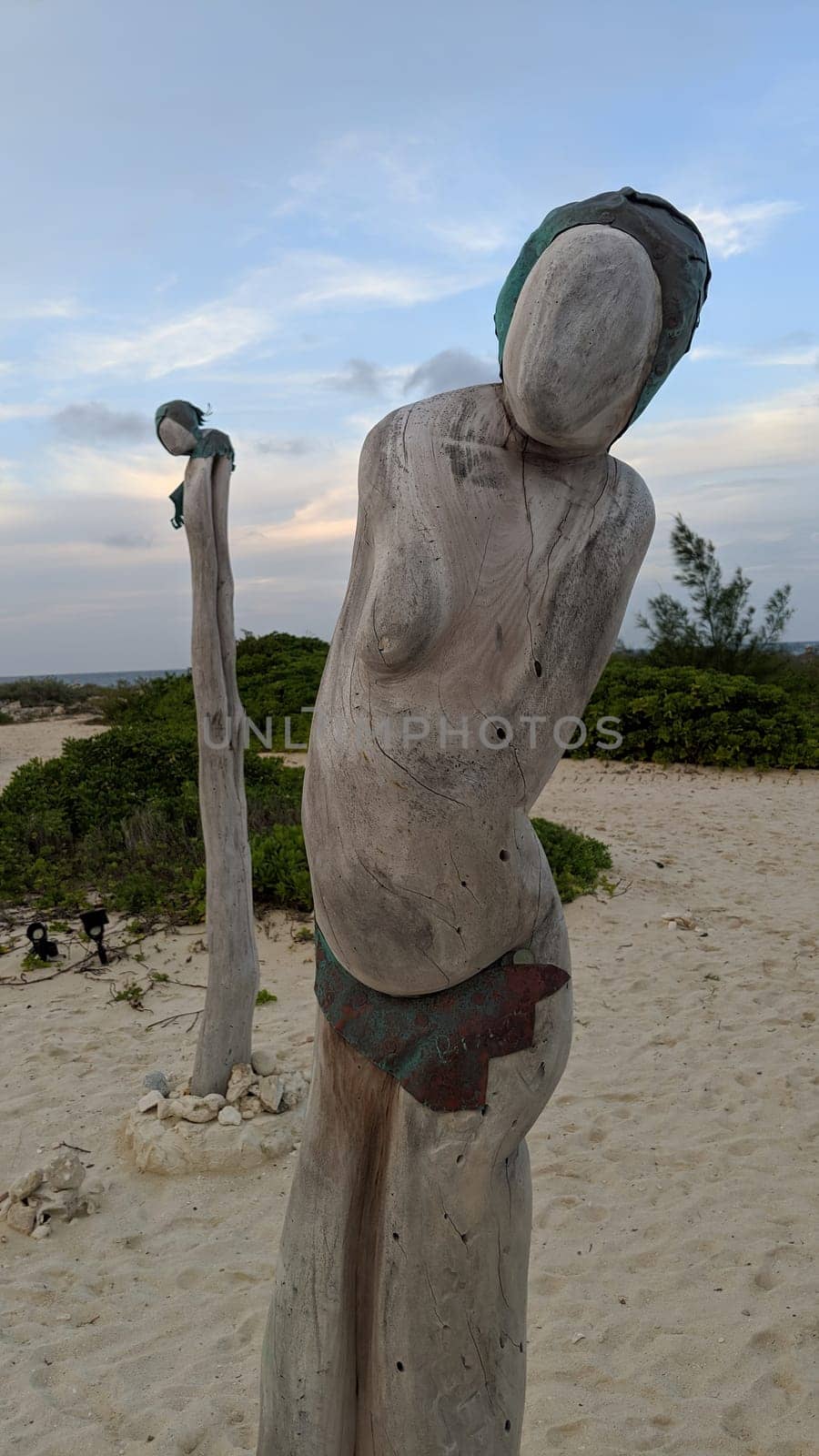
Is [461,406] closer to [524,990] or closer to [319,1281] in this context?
[524,990]

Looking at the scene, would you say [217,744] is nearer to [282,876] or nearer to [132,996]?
[132,996]

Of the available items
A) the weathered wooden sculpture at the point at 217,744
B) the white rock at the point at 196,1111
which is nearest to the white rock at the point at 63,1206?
the white rock at the point at 196,1111

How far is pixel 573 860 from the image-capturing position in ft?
23.5

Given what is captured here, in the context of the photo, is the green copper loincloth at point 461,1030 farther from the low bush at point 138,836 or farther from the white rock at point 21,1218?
the low bush at point 138,836

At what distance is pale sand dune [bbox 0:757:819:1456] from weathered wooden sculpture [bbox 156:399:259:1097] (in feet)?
1.81

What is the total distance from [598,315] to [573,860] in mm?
6283

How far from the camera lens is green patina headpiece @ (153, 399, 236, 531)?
3523 mm

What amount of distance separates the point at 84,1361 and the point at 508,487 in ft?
8.56

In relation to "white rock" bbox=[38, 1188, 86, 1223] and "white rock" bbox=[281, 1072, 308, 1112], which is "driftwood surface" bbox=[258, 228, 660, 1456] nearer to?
"white rock" bbox=[38, 1188, 86, 1223]

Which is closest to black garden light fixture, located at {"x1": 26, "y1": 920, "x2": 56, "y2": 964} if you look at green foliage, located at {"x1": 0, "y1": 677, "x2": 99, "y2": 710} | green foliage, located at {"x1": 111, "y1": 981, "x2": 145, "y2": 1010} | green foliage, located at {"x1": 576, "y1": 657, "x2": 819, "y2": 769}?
green foliage, located at {"x1": 111, "y1": 981, "x2": 145, "y2": 1010}

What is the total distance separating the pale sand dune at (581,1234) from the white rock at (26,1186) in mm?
118

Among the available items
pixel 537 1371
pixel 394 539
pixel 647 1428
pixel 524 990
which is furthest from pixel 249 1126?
A: pixel 394 539

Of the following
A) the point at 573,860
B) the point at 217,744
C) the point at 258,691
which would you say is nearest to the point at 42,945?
the point at 217,744

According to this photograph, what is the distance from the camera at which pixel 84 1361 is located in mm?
2615
